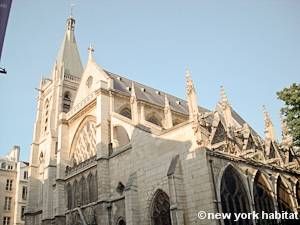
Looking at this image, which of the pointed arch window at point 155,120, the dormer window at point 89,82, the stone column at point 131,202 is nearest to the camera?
the stone column at point 131,202

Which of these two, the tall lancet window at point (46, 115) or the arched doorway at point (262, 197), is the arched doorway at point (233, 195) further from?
the tall lancet window at point (46, 115)

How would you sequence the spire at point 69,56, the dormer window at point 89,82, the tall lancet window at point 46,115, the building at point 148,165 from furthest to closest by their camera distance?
the spire at point 69,56
the tall lancet window at point 46,115
the dormer window at point 89,82
the building at point 148,165

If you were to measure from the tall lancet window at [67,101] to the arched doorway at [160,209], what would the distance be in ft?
68.2

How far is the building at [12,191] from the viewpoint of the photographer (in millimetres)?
40531

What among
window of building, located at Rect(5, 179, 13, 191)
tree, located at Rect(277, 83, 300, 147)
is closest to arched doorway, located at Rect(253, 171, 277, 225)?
tree, located at Rect(277, 83, 300, 147)

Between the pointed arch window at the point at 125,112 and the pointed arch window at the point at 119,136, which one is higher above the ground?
the pointed arch window at the point at 125,112

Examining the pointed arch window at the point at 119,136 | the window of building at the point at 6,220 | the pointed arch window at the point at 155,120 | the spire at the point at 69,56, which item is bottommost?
A: the window of building at the point at 6,220

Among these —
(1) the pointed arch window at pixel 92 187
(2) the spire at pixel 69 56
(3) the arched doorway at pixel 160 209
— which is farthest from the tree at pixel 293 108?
Result: (2) the spire at pixel 69 56

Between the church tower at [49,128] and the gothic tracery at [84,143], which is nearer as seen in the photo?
the gothic tracery at [84,143]

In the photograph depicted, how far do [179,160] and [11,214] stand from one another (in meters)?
32.7

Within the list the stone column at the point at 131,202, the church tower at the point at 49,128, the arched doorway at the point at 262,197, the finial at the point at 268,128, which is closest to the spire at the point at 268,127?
the finial at the point at 268,128

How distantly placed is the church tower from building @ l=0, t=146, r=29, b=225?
425 inches

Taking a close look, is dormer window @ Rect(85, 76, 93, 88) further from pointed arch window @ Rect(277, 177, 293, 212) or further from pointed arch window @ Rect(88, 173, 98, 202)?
pointed arch window @ Rect(277, 177, 293, 212)

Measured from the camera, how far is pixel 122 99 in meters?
26.7
